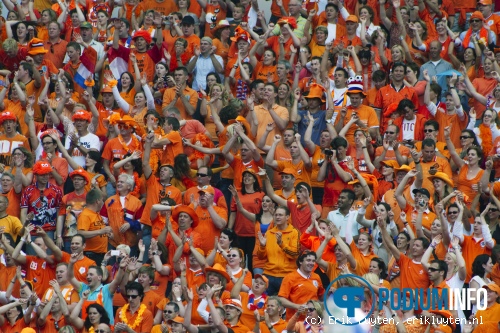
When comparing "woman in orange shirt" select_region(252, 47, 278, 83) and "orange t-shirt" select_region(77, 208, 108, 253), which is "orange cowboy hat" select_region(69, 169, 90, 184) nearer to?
"orange t-shirt" select_region(77, 208, 108, 253)

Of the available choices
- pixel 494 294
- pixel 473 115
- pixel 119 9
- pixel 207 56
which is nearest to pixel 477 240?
pixel 494 294

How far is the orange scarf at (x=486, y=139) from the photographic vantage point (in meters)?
17.0

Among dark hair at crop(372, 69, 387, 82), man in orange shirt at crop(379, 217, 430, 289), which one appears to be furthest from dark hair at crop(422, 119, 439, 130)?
man in orange shirt at crop(379, 217, 430, 289)

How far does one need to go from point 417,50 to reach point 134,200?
190 inches

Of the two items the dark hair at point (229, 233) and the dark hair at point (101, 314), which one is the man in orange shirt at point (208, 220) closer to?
the dark hair at point (229, 233)

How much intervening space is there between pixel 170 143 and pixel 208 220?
1.37 m

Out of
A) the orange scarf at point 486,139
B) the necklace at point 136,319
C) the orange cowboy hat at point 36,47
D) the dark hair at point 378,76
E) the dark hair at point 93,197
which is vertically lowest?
the orange scarf at point 486,139

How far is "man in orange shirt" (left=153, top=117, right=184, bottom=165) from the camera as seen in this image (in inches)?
667

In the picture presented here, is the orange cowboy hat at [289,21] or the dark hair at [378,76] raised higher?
the orange cowboy hat at [289,21]

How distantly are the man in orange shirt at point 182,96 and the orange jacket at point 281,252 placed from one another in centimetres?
299

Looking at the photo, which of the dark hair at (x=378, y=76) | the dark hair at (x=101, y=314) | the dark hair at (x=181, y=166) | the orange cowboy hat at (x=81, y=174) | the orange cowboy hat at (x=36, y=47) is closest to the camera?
the dark hair at (x=101, y=314)

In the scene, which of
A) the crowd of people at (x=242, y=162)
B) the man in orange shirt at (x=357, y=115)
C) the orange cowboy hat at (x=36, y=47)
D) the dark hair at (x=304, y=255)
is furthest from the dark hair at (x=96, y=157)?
the dark hair at (x=304, y=255)

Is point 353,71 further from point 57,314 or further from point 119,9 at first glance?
point 57,314

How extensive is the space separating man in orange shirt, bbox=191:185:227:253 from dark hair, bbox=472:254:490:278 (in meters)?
2.95
